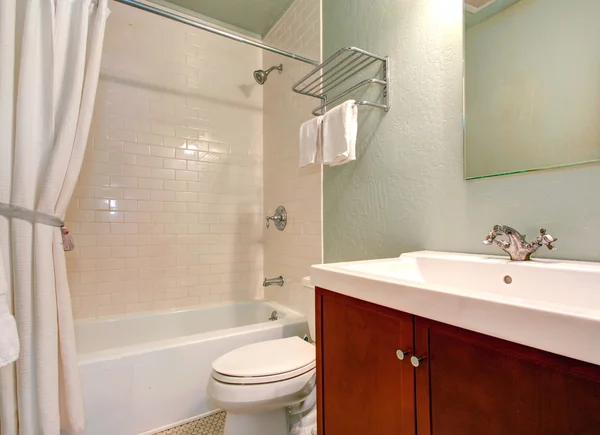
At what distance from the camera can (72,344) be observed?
3.62 feet

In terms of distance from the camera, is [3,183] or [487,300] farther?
[3,183]

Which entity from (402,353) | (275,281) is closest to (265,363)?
(402,353)

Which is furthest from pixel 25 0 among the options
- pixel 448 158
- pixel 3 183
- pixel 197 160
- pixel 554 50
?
pixel 554 50

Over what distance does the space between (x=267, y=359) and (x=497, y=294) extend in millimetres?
916

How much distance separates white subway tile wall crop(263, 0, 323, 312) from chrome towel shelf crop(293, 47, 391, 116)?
0.55 feet

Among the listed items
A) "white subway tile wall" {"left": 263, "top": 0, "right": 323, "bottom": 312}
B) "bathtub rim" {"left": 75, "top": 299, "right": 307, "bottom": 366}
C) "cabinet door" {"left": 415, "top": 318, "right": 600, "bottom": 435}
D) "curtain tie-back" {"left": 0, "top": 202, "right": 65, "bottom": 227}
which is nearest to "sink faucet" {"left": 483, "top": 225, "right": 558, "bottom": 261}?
"cabinet door" {"left": 415, "top": 318, "right": 600, "bottom": 435}

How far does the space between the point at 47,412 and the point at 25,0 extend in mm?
1470

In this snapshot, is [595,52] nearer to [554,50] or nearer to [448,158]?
[554,50]

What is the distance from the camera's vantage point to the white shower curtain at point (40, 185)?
1009 mm

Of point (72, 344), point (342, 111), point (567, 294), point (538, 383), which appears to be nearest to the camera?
point (538, 383)

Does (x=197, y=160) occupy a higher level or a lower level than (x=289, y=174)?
higher

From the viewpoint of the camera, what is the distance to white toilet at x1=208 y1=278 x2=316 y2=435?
1107 mm

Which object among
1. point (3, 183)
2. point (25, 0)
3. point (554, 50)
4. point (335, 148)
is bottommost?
point (3, 183)

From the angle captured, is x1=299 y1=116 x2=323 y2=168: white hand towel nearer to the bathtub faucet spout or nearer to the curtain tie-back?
the bathtub faucet spout
